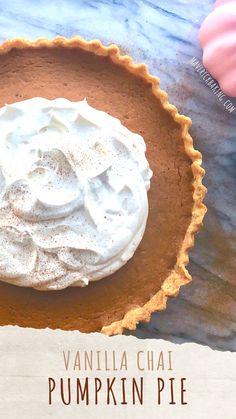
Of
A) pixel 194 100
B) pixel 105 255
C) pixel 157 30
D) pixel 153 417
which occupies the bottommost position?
pixel 153 417

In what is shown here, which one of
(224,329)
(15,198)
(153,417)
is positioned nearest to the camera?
(15,198)

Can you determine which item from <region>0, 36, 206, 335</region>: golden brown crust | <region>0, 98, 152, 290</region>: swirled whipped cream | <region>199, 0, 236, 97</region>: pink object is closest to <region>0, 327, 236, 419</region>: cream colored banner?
<region>0, 36, 206, 335</region>: golden brown crust

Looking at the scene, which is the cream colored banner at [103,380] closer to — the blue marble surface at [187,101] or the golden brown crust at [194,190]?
the golden brown crust at [194,190]

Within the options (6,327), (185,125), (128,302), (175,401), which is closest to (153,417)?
(175,401)

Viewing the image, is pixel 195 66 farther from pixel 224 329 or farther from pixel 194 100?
pixel 224 329

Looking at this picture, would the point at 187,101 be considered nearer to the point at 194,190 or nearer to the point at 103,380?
the point at 194,190

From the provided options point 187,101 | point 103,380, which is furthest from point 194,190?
Answer: point 103,380
